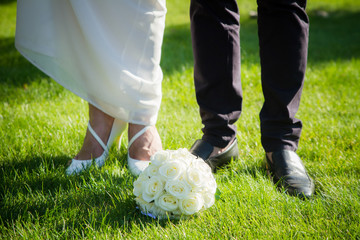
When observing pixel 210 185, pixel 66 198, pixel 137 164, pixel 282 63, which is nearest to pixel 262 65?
pixel 282 63

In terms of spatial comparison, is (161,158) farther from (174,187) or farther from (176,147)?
(176,147)

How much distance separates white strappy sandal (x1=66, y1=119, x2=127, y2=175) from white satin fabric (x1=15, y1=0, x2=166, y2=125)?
0.13m

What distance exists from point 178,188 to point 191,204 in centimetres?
7

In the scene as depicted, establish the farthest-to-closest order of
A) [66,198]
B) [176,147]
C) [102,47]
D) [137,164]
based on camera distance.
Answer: [176,147]
[137,164]
[102,47]
[66,198]

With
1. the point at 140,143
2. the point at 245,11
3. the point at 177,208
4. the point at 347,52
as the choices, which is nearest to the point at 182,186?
the point at 177,208

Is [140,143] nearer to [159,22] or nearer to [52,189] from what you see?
[52,189]

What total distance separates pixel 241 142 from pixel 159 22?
87 centimetres

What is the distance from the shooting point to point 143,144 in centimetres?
162

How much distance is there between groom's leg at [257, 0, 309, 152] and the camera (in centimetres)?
141

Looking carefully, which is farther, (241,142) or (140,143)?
(241,142)

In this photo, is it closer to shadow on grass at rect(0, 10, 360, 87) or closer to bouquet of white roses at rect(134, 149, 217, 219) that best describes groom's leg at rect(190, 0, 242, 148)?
bouquet of white roses at rect(134, 149, 217, 219)

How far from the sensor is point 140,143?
1.62 metres

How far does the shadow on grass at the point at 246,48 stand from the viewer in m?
3.15

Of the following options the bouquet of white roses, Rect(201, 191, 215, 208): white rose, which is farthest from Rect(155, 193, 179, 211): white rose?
Rect(201, 191, 215, 208): white rose
